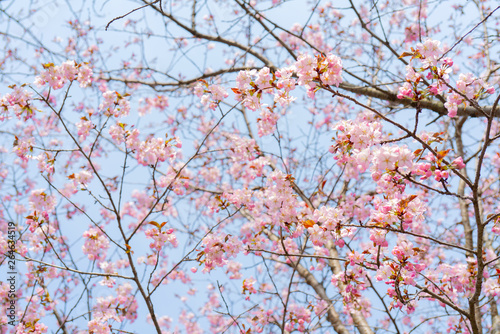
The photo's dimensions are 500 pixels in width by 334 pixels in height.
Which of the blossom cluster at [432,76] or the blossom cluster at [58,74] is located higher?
the blossom cluster at [58,74]

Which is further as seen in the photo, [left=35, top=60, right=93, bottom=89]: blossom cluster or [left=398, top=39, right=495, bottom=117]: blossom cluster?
[left=35, top=60, right=93, bottom=89]: blossom cluster

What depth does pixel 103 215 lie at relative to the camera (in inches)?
225

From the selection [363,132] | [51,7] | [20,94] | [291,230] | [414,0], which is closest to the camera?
[363,132]

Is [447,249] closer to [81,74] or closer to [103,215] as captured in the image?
[81,74]

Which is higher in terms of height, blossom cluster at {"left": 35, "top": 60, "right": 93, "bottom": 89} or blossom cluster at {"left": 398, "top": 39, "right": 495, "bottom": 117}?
blossom cluster at {"left": 35, "top": 60, "right": 93, "bottom": 89}

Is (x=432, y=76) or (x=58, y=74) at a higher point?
(x=58, y=74)

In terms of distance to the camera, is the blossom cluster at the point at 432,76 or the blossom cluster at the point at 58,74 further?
the blossom cluster at the point at 58,74

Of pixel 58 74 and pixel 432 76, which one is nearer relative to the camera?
pixel 432 76

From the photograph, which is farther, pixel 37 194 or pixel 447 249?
pixel 447 249

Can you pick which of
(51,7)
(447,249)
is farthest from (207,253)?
(447,249)

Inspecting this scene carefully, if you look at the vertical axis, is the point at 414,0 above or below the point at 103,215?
above

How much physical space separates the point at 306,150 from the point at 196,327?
4.30m

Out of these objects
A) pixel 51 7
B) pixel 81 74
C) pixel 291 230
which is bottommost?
pixel 291 230

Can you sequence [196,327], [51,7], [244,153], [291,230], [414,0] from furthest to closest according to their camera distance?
[196,327] → [414,0] → [51,7] → [244,153] → [291,230]
